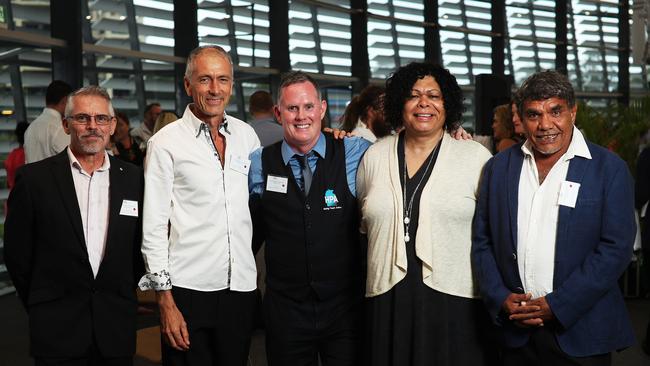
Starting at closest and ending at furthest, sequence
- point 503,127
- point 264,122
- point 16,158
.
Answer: point 503,127 → point 264,122 → point 16,158

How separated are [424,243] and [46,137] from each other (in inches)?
179

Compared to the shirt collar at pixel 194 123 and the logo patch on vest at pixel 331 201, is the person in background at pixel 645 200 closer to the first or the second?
the logo patch on vest at pixel 331 201

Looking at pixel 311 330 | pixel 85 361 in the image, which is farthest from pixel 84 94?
pixel 311 330

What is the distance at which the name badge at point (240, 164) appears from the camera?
307cm

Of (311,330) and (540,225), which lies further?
(311,330)

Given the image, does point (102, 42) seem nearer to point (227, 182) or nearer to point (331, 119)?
point (331, 119)

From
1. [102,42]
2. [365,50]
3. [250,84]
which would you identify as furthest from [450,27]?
[102,42]

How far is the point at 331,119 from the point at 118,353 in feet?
34.8

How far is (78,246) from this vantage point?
2807mm

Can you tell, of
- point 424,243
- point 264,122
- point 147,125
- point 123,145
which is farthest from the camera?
point 147,125

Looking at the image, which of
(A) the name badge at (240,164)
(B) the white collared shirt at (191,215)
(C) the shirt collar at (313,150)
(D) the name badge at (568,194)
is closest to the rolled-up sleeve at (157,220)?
(B) the white collared shirt at (191,215)

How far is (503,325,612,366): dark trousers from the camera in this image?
273cm

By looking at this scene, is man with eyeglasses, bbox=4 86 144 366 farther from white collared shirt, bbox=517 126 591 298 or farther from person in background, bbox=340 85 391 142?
person in background, bbox=340 85 391 142

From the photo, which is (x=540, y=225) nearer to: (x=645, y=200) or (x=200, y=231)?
(x=200, y=231)
